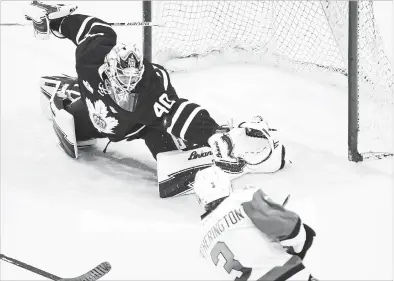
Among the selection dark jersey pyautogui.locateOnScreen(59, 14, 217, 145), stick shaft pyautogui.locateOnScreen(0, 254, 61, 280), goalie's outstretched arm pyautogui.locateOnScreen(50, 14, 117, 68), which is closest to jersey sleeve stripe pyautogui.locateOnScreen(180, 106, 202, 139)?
dark jersey pyautogui.locateOnScreen(59, 14, 217, 145)

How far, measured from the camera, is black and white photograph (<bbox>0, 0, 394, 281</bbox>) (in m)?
2.31

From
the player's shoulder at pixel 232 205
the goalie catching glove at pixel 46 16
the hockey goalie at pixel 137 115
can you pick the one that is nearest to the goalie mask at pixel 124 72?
the hockey goalie at pixel 137 115

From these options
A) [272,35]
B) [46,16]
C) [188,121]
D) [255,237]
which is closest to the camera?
[255,237]

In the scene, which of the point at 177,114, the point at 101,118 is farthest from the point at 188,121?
the point at 101,118

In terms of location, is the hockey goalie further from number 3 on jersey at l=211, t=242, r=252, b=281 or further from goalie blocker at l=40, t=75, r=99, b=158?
number 3 on jersey at l=211, t=242, r=252, b=281

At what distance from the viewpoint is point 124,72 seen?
8.68 ft

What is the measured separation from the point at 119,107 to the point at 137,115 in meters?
0.09

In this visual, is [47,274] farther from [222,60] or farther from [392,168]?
[222,60]

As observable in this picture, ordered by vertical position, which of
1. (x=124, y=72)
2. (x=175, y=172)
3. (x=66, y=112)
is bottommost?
(x=175, y=172)

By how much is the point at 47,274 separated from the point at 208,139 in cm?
78

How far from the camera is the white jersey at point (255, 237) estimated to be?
1896 mm

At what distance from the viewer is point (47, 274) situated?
2.28 meters

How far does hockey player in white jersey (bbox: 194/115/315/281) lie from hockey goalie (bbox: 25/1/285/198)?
1.75 ft

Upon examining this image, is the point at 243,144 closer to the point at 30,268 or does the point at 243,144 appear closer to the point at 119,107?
the point at 119,107
